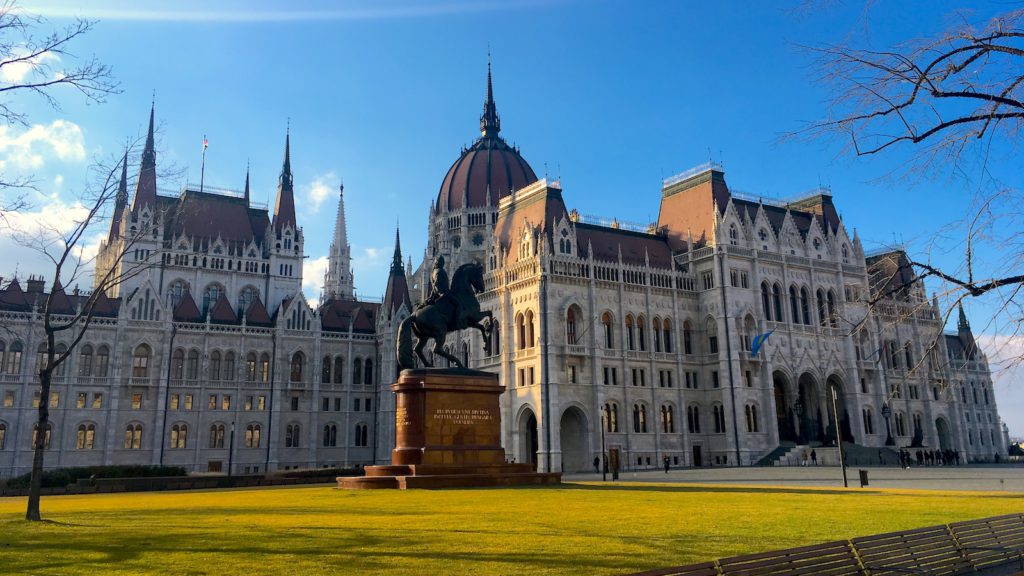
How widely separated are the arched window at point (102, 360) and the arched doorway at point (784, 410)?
196 feet

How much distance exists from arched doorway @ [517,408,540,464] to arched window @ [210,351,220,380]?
3124 centimetres

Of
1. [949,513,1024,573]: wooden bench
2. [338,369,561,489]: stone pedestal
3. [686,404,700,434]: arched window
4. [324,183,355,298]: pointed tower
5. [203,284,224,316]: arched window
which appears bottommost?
[949,513,1024,573]: wooden bench

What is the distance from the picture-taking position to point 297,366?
79750mm

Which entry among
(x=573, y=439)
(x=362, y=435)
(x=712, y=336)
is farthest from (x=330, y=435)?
(x=712, y=336)

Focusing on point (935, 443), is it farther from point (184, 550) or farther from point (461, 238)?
point (184, 550)

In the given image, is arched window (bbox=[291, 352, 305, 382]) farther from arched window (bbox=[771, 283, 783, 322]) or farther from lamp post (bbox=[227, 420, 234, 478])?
arched window (bbox=[771, 283, 783, 322])

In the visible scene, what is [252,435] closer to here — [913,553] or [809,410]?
[809,410]

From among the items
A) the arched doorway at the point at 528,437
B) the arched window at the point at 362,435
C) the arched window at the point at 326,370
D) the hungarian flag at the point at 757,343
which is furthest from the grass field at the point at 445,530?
the arched window at the point at 362,435

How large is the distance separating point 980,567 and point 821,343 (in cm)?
6472

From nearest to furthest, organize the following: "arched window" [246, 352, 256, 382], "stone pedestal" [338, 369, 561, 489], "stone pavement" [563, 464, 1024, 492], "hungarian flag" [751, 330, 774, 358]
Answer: "stone pedestal" [338, 369, 561, 489] < "stone pavement" [563, 464, 1024, 492] < "hungarian flag" [751, 330, 774, 358] < "arched window" [246, 352, 256, 382]

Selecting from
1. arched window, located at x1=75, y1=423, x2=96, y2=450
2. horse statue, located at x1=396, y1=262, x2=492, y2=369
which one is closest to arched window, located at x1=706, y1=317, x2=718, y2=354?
horse statue, located at x1=396, y1=262, x2=492, y2=369

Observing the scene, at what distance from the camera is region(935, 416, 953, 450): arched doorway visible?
271 ft

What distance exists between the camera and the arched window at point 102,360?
69.8m

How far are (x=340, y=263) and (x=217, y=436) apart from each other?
53.4 metres
